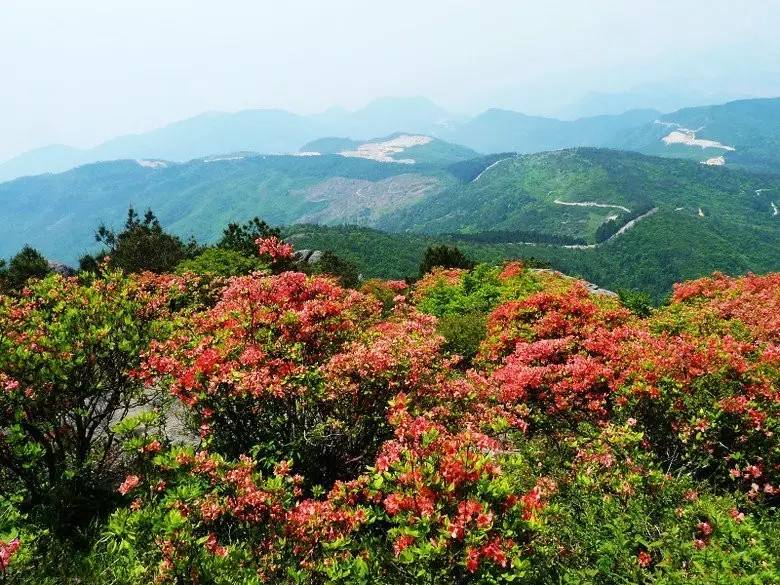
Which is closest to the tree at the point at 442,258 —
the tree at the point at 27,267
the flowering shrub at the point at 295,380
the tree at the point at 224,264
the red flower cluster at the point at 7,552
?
the tree at the point at 224,264

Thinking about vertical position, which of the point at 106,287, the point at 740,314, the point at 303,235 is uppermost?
the point at 106,287

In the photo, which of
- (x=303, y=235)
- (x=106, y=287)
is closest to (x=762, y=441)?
(x=106, y=287)

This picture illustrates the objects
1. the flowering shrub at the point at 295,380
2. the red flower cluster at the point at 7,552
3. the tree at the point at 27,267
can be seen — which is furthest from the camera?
the tree at the point at 27,267

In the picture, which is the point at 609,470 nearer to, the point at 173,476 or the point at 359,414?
the point at 359,414

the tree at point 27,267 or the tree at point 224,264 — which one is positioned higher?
the tree at point 224,264

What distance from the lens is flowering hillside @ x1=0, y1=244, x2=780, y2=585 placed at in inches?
217

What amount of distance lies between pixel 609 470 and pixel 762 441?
345 cm

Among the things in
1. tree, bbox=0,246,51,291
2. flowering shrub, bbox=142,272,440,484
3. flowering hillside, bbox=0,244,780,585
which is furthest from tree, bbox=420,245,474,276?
flowering shrub, bbox=142,272,440,484

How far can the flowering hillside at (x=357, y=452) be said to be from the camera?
18.1 feet

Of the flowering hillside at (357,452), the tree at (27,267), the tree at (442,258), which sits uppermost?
the flowering hillside at (357,452)

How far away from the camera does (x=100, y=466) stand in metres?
9.84

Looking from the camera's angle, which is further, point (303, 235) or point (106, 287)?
point (303, 235)

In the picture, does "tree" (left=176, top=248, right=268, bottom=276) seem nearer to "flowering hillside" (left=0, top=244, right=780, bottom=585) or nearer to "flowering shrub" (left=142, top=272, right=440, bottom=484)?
"flowering hillside" (left=0, top=244, right=780, bottom=585)

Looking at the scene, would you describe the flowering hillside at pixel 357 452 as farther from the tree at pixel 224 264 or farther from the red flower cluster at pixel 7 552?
the tree at pixel 224 264
